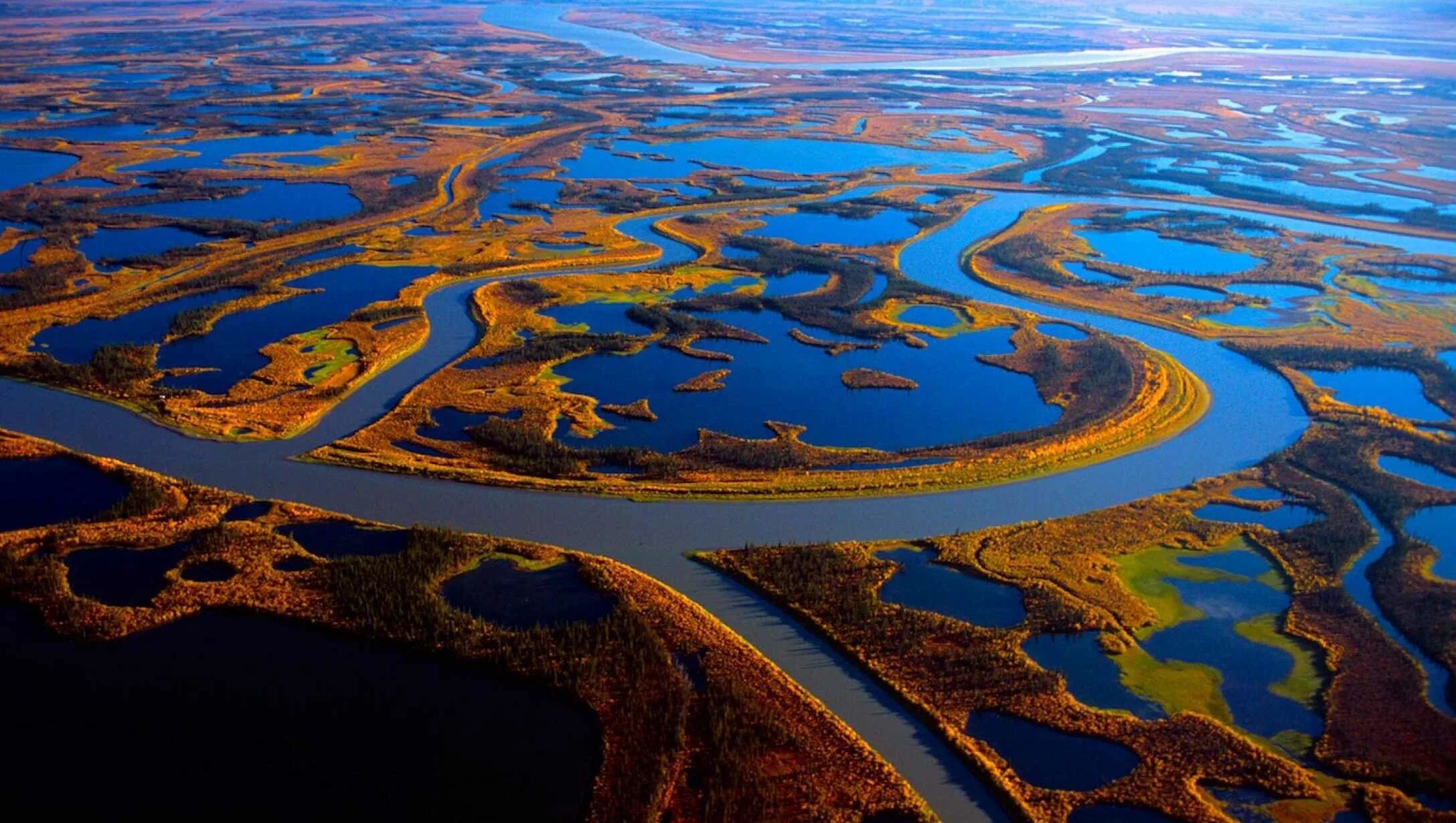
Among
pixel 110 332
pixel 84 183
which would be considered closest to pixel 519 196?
pixel 84 183

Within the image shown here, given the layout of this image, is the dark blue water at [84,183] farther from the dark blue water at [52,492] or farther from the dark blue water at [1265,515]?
the dark blue water at [1265,515]

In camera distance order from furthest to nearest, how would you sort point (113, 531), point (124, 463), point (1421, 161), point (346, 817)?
1. point (1421, 161)
2. point (124, 463)
3. point (113, 531)
4. point (346, 817)

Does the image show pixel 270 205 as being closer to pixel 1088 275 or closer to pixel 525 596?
pixel 525 596

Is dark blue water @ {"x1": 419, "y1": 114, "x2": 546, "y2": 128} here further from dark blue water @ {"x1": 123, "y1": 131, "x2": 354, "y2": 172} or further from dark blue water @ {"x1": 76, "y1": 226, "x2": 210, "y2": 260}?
dark blue water @ {"x1": 76, "y1": 226, "x2": 210, "y2": 260}

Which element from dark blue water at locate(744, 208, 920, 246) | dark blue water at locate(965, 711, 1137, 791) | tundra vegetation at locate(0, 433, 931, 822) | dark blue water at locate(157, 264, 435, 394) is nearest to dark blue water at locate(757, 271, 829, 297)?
dark blue water at locate(744, 208, 920, 246)

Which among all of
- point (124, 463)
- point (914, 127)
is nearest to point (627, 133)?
point (914, 127)

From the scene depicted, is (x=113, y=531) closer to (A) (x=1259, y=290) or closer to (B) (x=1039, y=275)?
(B) (x=1039, y=275)
